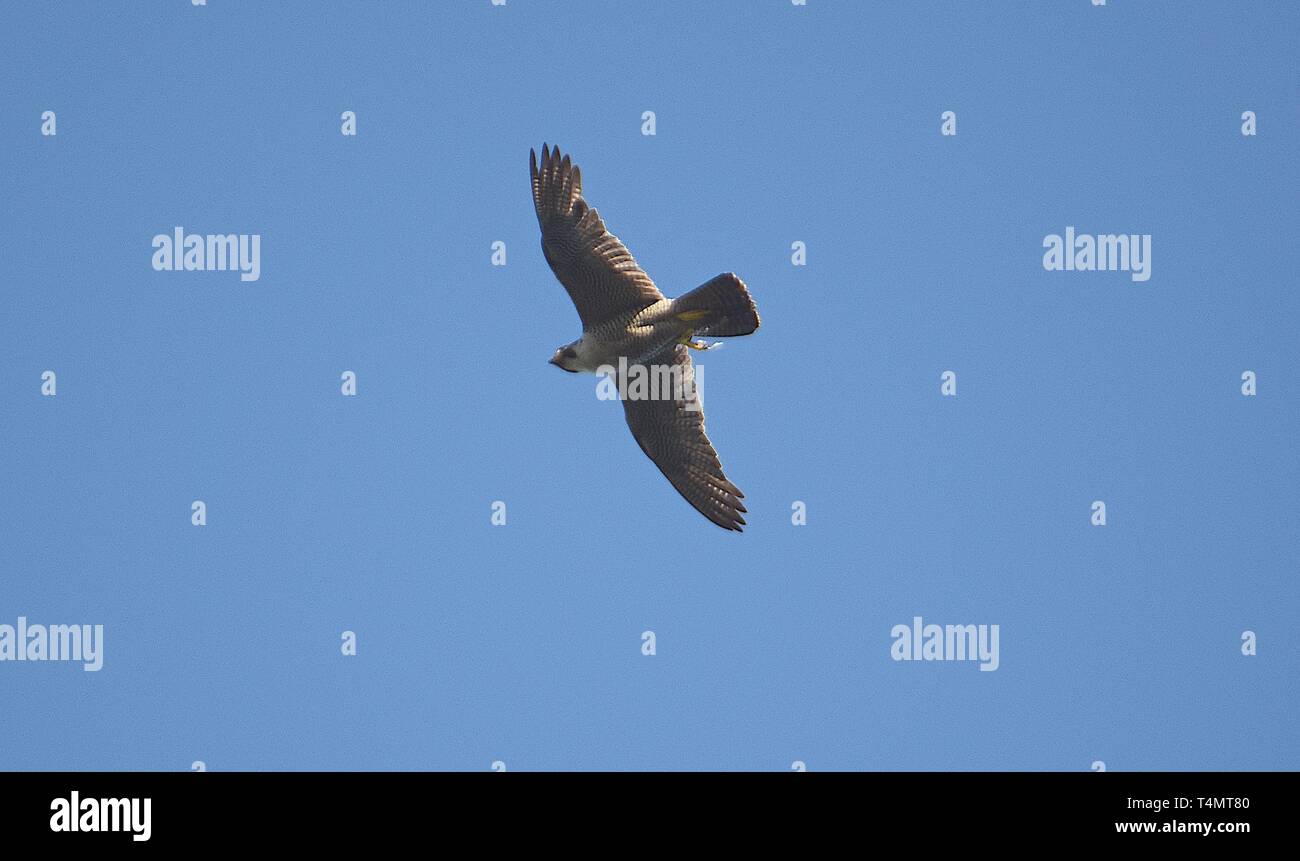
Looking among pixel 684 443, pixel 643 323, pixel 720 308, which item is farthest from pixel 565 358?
pixel 720 308

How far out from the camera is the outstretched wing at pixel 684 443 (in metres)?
16.9

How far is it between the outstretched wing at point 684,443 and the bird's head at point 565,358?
0.75 m

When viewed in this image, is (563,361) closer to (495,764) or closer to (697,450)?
(697,450)

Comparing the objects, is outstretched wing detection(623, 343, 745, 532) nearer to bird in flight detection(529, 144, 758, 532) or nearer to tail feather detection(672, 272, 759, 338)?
bird in flight detection(529, 144, 758, 532)

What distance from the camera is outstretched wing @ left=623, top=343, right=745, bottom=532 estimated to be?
1694 centimetres

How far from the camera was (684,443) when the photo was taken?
1711 centimetres

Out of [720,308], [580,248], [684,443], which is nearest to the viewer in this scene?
[720,308]

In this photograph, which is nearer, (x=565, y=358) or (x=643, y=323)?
(x=643, y=323)

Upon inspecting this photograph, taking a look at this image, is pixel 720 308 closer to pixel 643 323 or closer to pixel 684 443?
pixel 643 323

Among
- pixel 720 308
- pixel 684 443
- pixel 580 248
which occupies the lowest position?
pixel 684 443

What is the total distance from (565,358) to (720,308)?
79.7 inches

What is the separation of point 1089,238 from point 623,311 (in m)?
8.85

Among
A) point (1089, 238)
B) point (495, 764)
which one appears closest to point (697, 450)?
point (495, 764)

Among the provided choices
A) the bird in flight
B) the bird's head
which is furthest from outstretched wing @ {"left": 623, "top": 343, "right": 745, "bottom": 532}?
the bird's head
